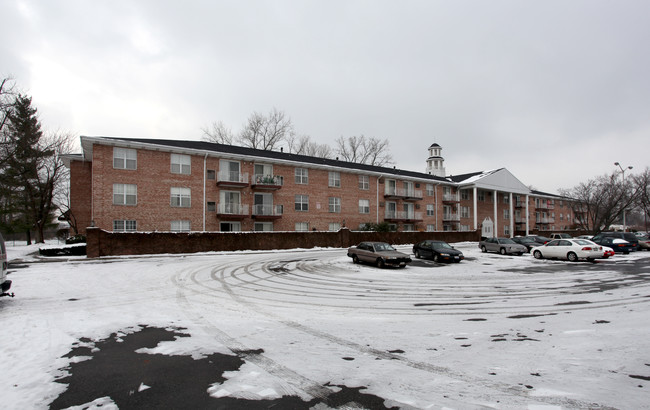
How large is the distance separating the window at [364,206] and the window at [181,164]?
19151 millimetres

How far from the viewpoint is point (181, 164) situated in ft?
101

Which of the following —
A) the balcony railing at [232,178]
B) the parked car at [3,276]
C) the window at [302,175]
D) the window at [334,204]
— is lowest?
the parked car at [3,276]

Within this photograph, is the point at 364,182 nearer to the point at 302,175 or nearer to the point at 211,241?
the point at 302,175

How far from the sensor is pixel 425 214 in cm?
4772

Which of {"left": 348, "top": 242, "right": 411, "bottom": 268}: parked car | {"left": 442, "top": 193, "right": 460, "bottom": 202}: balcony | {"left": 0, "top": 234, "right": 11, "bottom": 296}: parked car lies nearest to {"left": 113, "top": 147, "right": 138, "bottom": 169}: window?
{"left": 348, "top": 242, "right": 411, "bottom": 268}: parked car

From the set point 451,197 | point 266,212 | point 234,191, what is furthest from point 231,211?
point 451,197

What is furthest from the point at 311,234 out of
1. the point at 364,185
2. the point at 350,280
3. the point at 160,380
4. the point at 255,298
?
the point at 160,380

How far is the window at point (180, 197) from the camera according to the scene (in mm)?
30269

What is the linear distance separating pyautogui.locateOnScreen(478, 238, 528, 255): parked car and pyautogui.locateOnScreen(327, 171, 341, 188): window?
16.7 m

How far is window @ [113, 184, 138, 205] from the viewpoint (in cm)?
2816

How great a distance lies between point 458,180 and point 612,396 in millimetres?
54185

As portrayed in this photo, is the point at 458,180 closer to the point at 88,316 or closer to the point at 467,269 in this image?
the point at 467,269

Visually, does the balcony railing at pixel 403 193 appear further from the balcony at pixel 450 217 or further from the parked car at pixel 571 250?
the parked car at pixel 571 250

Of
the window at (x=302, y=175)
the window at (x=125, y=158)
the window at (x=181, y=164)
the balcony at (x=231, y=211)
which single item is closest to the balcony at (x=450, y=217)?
the window at (x=302, y=175)
